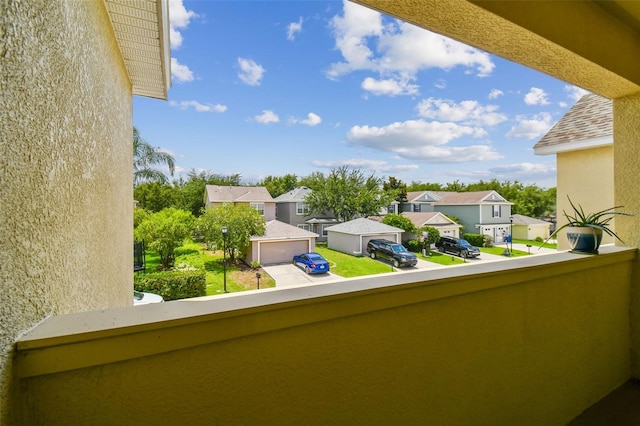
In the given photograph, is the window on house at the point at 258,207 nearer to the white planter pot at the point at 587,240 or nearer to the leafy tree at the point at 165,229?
the leafy tree at the point at 165,229

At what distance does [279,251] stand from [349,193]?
8.88 m

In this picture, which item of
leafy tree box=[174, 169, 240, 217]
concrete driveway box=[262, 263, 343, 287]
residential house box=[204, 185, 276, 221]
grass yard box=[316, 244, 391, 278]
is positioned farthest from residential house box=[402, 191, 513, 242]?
leafy tree box=[174, 169, 240, 217]

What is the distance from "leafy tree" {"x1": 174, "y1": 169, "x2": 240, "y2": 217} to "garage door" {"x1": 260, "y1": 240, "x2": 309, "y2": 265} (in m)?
0.78

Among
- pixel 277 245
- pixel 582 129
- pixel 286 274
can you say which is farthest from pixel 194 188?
pixel 582 129

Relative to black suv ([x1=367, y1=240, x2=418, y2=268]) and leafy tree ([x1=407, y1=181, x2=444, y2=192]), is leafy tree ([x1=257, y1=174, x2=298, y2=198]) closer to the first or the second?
black suv ([x1=367, y1=240, x2=418, y2=268])

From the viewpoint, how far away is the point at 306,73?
207 inches

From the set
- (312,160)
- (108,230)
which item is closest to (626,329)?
(108,230)

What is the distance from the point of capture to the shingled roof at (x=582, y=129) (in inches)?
138

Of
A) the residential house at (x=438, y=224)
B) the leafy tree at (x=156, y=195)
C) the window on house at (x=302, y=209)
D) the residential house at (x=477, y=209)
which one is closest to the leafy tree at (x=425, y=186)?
the residential house at (x=477, y=209)

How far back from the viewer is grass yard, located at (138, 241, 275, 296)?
261cm

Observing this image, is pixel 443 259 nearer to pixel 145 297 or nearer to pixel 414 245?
pixel 414 245

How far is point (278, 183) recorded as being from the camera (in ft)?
12.2

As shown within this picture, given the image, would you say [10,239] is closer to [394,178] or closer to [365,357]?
[365,357]

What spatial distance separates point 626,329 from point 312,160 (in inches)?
141
